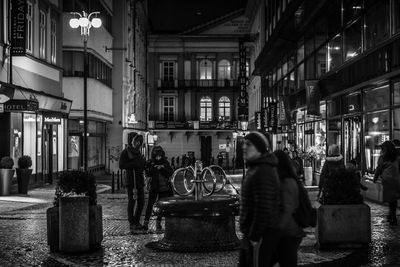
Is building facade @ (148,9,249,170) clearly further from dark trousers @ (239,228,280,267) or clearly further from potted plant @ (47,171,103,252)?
dark trousers @ (239,228,280,267)

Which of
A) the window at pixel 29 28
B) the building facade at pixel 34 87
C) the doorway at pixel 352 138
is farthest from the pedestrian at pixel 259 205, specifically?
the window at pixel 29 28

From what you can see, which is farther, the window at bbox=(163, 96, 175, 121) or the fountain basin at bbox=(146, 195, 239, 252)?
the window at bbox=(163, 96, 175, 121)

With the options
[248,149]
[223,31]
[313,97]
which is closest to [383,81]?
[313,97]

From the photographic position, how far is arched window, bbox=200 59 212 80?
7606 cm

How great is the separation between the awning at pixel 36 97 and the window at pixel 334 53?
1139cm

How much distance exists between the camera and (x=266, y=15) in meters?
50.4

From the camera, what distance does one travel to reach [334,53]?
1009 inches

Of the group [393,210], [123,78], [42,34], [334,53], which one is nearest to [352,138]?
[334,53]

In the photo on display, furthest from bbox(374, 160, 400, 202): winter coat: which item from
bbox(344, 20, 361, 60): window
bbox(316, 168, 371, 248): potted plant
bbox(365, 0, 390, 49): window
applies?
bbox(344, 20, 361, 60): window

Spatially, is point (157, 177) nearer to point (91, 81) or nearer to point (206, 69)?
point (91, 81)

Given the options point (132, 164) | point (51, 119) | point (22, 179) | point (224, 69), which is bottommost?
point (22, 179)

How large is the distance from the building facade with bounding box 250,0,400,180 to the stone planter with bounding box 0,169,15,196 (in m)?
11.9

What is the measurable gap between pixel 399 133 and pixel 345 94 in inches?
245

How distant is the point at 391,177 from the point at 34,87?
17806mm
